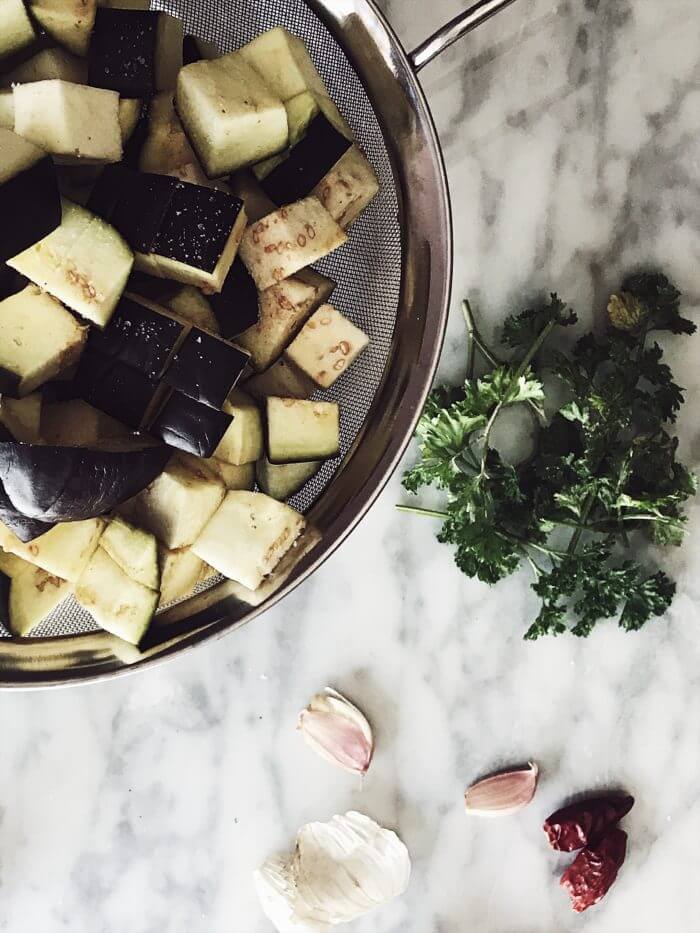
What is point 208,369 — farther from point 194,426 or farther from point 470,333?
point 470,333

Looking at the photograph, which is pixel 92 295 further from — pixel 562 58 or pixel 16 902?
pixel 16 902

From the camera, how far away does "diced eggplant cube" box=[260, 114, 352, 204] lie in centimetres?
A: 116

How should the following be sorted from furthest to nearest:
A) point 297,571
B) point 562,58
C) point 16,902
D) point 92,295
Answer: point 16,902 → point 562,58 → point 297,571 → point 92,295

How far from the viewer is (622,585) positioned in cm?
135

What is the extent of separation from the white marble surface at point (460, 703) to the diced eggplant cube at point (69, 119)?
1.82 ft

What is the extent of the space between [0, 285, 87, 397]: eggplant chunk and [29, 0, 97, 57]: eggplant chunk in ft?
1.09

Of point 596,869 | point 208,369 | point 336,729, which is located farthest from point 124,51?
point 596,869

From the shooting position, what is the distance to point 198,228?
1.07 metres

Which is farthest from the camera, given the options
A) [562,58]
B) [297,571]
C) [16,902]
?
[16,902]

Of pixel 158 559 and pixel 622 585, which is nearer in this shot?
pixel 158 559

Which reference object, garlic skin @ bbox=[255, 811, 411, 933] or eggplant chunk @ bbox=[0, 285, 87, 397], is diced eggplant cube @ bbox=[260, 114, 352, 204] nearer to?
eggplant chunk @ bbox=[0, 285, 87, 397]

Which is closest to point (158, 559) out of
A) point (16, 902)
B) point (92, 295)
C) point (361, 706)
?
point (92, 295)

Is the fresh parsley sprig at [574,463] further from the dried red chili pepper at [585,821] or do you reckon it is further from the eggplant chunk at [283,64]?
the eggplant chunk at [283,64]

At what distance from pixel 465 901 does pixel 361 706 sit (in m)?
0.38
